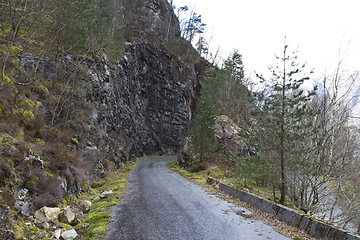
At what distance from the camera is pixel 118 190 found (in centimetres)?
1318

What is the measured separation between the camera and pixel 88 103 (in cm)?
1859

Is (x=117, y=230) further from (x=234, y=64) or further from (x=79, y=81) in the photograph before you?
(x=234, y=64)

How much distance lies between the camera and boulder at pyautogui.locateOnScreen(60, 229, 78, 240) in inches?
242

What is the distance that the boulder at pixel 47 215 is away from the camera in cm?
664

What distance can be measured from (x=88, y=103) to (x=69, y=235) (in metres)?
14.3

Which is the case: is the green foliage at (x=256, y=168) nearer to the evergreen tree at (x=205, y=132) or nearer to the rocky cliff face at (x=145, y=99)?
the evergreen tree at (x=205, y=132)

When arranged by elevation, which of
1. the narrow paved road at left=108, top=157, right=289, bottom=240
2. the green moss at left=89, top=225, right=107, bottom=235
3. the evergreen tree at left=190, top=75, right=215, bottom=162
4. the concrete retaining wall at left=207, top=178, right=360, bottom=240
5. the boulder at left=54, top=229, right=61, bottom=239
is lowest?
the boulder at left=54, top=229, right=61, bottom=239

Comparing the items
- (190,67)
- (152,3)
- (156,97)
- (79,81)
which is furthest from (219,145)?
(152,3)

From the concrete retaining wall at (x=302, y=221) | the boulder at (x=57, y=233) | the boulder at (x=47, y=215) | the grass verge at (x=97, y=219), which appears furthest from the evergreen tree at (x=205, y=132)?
the boulder at (x=57, y=233)

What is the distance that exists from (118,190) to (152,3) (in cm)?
6219

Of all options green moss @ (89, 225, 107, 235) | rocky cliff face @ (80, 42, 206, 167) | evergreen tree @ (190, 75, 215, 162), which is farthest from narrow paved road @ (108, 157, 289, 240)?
rocky cliff face @ (80, 42, 206, 167)

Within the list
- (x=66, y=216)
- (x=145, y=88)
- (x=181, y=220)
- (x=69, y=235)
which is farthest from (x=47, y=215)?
(x=145, y=88)

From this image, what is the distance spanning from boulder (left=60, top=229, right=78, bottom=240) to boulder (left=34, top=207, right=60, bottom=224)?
942mm

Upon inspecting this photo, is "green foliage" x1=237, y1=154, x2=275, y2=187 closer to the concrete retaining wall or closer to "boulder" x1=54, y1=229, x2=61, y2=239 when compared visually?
the concrete retaining wall
